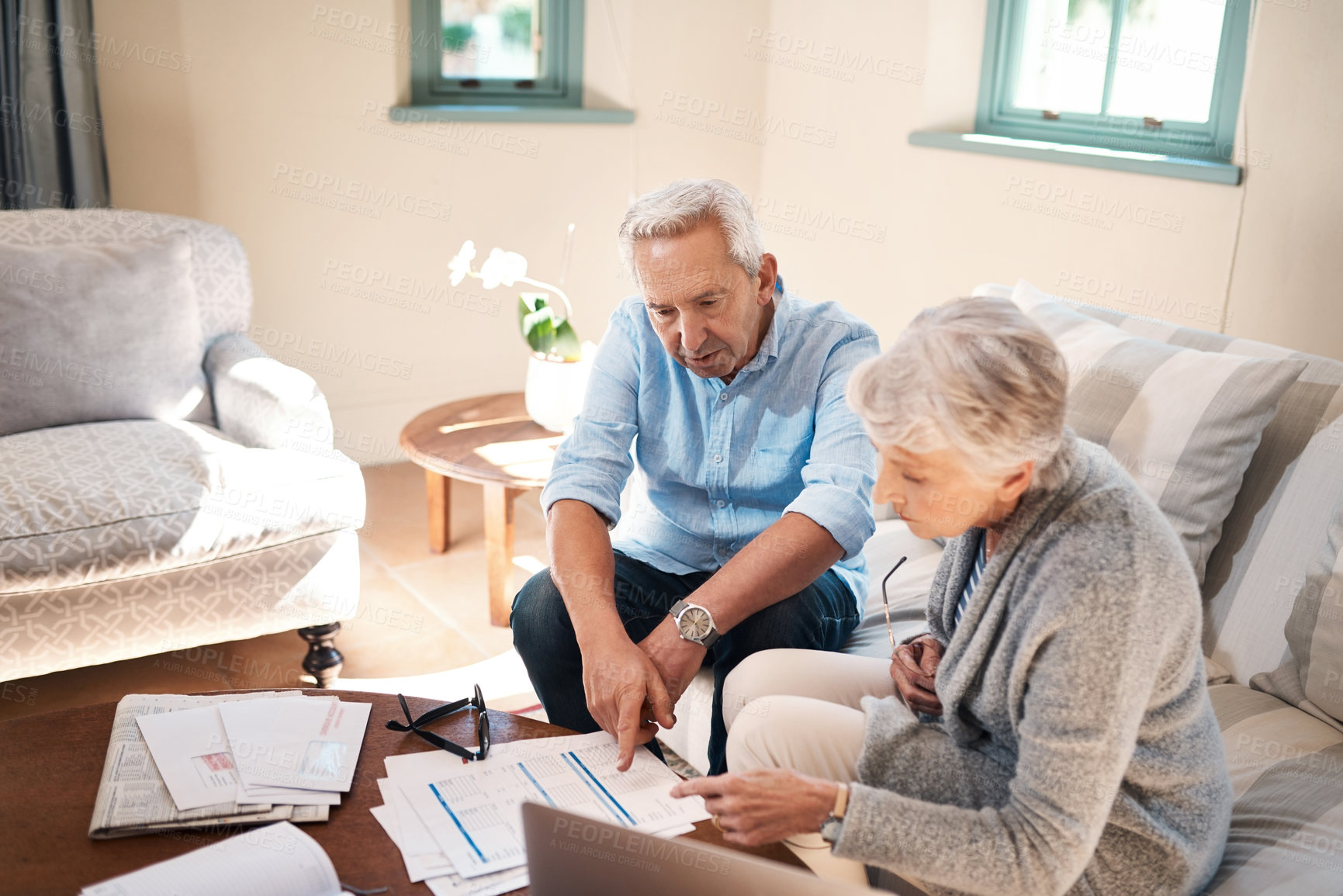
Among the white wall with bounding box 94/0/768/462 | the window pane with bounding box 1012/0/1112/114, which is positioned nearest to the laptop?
the window pane with bounding box 1012/0/1112/114

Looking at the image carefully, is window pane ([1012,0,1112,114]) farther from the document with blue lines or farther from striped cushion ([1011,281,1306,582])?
the document with blue lines

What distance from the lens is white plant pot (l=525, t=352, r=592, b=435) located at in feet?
8.18

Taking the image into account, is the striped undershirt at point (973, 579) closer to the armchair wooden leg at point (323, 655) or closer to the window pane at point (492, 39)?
the armchair wooden leg at point (323, 655)

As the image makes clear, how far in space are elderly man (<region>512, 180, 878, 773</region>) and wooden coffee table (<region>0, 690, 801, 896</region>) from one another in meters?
0.23

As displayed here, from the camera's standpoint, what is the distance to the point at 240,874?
38.5 inches

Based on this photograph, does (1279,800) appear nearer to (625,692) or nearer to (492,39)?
(625,692)

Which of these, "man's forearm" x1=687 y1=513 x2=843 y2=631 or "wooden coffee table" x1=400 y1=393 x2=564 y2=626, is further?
"wooden coffee table" x1=400 y1=393 x2=564 y2=626

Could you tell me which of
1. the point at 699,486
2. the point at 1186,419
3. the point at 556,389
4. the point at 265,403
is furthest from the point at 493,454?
the point at 1186,419

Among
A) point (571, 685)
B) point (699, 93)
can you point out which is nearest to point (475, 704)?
point (571, 685)

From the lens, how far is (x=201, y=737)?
1212mm

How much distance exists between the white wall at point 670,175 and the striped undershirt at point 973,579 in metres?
1.41

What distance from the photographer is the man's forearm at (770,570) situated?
1.42m

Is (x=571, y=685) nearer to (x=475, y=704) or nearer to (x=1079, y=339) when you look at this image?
(x=475, y=704)

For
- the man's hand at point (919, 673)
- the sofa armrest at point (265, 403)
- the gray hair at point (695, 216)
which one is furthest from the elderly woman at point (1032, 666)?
the sofa armrest at point (265, 403)
